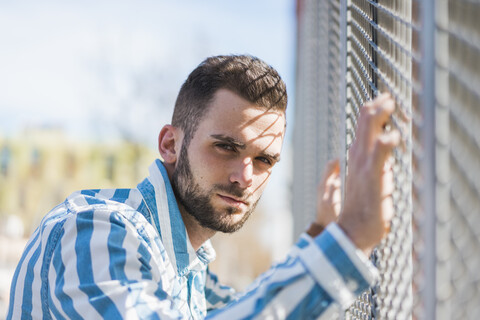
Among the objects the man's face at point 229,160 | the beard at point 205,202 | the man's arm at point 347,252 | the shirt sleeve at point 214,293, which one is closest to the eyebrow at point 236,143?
the man's face at point 229,160

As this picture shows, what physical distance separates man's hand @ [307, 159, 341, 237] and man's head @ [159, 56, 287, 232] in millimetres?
458

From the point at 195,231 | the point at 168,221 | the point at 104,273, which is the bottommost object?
the point at 195,231

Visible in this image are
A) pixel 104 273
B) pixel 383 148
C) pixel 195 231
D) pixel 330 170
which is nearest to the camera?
pixel 383 148

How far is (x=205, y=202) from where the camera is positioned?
2.05 metres

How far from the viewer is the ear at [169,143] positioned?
91.0 inches

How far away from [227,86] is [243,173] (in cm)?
38

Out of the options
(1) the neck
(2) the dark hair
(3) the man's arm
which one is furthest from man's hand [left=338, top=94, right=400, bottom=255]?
(1) the neck

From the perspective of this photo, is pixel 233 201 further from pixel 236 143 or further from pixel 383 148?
pixel 383 148

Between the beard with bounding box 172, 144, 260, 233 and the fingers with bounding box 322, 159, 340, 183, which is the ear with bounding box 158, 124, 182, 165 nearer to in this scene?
the beard with bounding box 172, 144, 260, 233

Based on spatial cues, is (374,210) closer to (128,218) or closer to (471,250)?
(471,250)

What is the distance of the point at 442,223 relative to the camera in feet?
2.92

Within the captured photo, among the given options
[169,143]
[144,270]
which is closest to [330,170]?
[144,270]

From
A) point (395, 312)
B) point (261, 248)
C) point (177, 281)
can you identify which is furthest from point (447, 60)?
point (261, 248)

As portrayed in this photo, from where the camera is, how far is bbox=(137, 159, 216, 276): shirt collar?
1999 mm
